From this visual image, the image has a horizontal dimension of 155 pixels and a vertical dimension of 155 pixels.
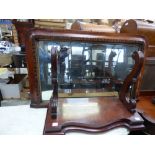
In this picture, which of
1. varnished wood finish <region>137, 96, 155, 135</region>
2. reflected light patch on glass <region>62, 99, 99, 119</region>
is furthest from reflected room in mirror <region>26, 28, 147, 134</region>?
varnished wood finish <region>137, 96, 155, 135</region>

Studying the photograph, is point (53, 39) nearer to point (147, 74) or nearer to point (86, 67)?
point (86, 67)

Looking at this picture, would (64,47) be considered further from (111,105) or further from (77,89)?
(111,105)

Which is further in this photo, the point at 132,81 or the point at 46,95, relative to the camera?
the point at 46,95

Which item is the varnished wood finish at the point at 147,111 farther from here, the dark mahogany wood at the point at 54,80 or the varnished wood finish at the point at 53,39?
the dark mahogany wood at the point at 54,80

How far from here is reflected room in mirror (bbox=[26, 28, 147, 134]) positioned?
0.69m

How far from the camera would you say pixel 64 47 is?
2.64 ft

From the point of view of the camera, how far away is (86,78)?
34.9 inches

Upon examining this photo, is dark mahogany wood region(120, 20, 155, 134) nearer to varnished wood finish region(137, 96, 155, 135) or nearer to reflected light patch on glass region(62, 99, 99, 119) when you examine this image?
varnished wood finish region(137, 96, 155, 135)

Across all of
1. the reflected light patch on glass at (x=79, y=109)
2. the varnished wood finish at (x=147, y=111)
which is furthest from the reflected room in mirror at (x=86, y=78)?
the varnished wood finish at (x=147, y=111)

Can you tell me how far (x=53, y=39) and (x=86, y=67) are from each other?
0.23 m

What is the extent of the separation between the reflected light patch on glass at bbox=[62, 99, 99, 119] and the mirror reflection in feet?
0.29

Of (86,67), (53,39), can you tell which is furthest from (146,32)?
(53,39)

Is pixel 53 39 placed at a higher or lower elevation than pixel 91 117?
higher
